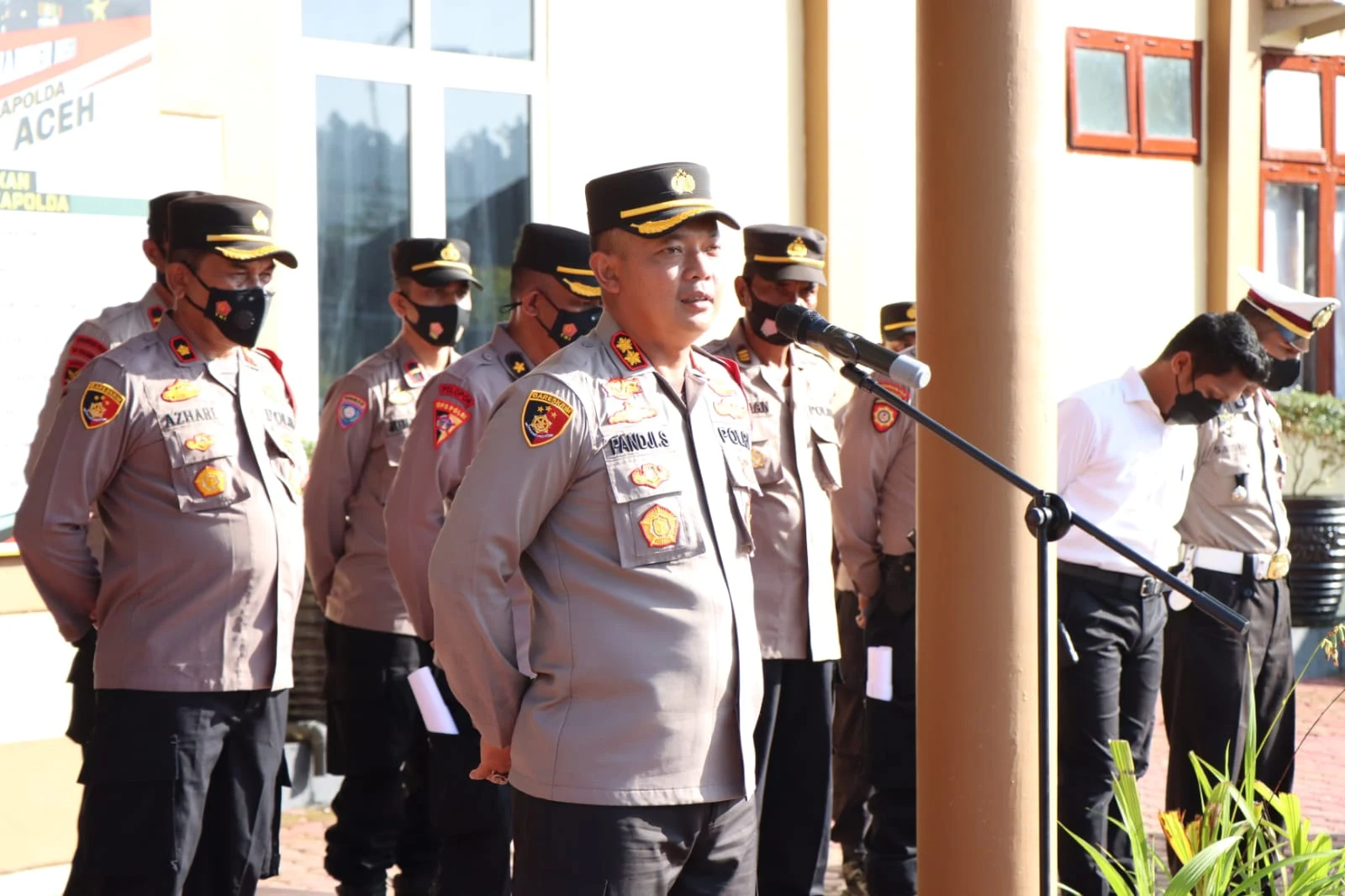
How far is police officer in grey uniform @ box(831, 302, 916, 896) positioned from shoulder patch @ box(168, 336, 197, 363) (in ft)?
8.89

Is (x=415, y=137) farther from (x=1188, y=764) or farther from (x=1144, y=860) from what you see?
(x=1144, y=860)

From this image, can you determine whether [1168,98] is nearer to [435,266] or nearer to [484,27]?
[484,27]

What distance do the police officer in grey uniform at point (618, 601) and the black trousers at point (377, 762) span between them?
265cm

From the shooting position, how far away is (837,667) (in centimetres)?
685

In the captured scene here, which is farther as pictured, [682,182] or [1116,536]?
[1116,536]

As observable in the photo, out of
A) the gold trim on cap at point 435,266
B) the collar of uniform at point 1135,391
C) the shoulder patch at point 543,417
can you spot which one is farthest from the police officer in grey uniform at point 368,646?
the shoulder patch at point 543,417

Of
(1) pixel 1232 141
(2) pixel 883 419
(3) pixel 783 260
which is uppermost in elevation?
(1) pixel 1232 141

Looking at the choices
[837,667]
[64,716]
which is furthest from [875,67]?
[64,716]

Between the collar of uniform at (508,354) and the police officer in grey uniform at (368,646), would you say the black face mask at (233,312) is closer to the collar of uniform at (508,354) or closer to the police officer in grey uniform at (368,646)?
the collar of uniform at (508,354)

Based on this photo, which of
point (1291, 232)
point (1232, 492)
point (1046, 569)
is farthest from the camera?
point (1291, 232)

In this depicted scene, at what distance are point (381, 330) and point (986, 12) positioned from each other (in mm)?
5313

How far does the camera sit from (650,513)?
3.19m

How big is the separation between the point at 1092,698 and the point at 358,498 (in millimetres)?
2622

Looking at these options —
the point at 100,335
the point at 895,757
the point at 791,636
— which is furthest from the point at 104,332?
the point at 895,757
